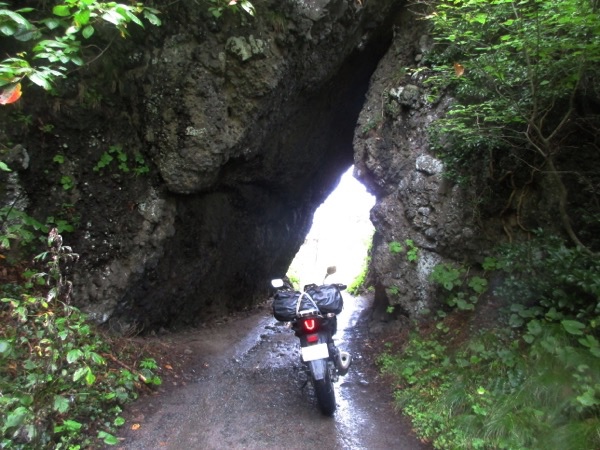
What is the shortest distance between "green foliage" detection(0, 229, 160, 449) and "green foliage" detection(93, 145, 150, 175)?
216cm

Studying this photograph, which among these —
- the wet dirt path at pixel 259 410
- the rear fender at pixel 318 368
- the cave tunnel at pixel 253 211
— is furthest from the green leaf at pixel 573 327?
the cave tunnel at pixel 253 211

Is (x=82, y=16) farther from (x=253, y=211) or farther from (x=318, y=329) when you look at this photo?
(x=253, y=211)

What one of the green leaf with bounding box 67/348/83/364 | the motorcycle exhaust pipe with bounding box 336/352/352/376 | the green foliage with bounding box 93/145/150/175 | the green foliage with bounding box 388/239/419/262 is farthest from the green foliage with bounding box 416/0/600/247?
the green foliage with bounding box 93/145/150/175

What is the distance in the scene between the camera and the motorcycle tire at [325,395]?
13.4ft

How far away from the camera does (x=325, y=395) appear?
414 centimetres

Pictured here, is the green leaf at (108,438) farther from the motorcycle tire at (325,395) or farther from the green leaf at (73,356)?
the motorcycle tire at (325,395)

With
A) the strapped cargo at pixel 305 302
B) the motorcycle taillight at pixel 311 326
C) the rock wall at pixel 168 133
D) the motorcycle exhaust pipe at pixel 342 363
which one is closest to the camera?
the motorcycle taillight at pixel 311 326

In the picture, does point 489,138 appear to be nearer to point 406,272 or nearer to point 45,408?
point 406,272

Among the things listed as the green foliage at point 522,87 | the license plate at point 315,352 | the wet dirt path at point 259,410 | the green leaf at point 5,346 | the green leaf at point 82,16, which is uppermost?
the green leaf at point 82,16

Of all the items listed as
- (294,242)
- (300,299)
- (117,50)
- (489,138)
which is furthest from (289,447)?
(294,242)

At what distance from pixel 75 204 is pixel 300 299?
343cm

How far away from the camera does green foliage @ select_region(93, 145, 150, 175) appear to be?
5.90 meters

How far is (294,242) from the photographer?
12.9 m

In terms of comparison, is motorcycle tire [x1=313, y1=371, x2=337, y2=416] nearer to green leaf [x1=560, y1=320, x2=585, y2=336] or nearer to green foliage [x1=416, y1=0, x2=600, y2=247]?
green leaf [x1=560, y1=320, x2=585, y2=336]
